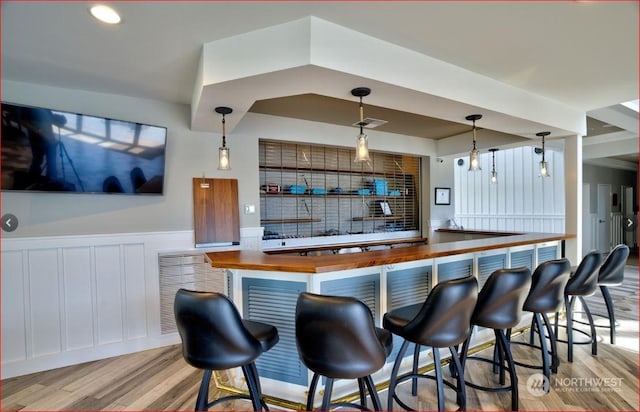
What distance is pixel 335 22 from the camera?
190 cm

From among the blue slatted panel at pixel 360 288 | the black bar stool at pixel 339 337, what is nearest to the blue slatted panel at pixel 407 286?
the blue slatted panel at pixel 360 288

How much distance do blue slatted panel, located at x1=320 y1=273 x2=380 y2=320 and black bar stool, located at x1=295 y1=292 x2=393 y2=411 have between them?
0.54 metres

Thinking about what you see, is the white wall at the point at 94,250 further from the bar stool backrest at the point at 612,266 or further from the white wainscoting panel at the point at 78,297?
the bar stool backrest at the point at 612,266

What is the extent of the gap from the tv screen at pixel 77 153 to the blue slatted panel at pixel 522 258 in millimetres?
3734

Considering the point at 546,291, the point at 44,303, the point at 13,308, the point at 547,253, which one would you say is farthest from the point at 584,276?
the point at 13,308

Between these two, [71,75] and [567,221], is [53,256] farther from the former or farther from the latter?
[567,221]

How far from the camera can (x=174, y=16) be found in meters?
1.79

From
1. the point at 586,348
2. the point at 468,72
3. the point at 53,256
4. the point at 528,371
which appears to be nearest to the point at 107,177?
the point at 53,256

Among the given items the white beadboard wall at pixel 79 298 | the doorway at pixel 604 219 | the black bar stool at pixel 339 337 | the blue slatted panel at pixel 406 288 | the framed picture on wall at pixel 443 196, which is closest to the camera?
the black bar stool at pixel 339 337

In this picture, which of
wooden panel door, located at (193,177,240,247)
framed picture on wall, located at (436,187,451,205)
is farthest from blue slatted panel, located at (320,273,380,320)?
framed picture on wall, located at (436,187,451,205)

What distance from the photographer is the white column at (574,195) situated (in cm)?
389

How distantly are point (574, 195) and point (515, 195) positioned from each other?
4.06 metres

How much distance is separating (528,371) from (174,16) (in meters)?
3.62

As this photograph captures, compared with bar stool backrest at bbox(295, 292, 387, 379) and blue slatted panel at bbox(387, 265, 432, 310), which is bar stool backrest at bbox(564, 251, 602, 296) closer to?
blue slatted panel at bbox(387, 265, 432, 310)
